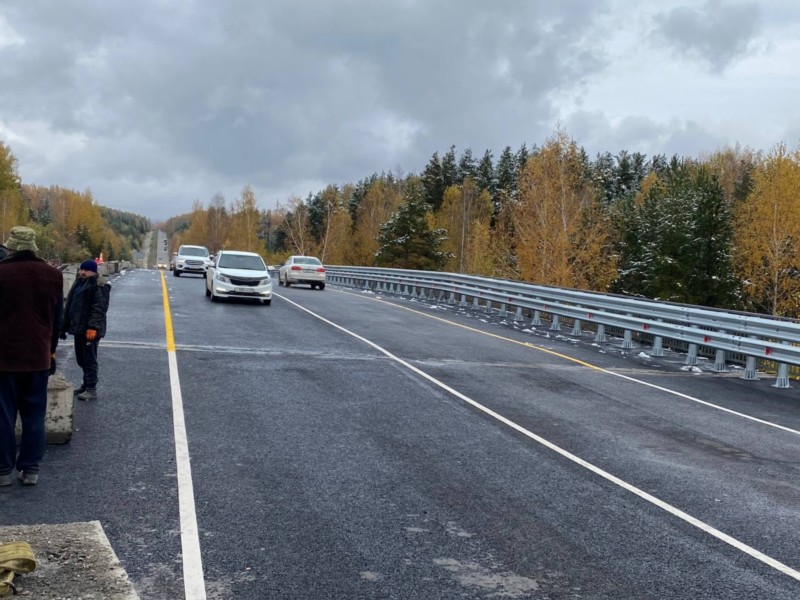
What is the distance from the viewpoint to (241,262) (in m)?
22.9

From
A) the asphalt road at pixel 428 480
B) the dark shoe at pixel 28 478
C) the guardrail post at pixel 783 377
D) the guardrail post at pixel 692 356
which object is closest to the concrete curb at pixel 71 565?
the asphalt road at pixel 428 480

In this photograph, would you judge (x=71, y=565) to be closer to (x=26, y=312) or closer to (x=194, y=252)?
(x=26, y=312)

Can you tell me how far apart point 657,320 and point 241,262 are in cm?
1225

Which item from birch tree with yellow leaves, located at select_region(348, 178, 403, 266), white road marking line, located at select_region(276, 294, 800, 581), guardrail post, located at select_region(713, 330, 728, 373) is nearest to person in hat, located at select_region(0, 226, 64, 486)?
white road marking line, located at select_region(276, 294, 800, 581)

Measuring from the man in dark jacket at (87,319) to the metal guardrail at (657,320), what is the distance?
34.3 ft

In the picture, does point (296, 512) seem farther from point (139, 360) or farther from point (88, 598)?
point (139, 360)

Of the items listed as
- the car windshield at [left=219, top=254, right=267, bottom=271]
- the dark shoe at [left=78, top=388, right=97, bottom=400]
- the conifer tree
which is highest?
the conifer tree

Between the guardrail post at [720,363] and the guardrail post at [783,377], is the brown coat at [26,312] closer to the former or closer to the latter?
the guardrail post at [783,377]

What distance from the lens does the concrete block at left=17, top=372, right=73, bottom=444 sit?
21.6ft

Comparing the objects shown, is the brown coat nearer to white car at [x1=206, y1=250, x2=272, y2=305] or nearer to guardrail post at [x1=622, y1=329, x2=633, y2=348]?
guardrail post at [x1=622, y1=329, x2=633, y2=348]

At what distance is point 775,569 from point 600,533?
107 cm

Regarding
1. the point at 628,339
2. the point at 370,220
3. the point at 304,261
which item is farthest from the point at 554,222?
the point at 370,220

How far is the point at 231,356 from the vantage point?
12.0m

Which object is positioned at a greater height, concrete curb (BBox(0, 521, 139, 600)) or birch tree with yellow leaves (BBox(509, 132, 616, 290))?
birch tree with yellow leaves (BBox(509, 132, 616, 290))
